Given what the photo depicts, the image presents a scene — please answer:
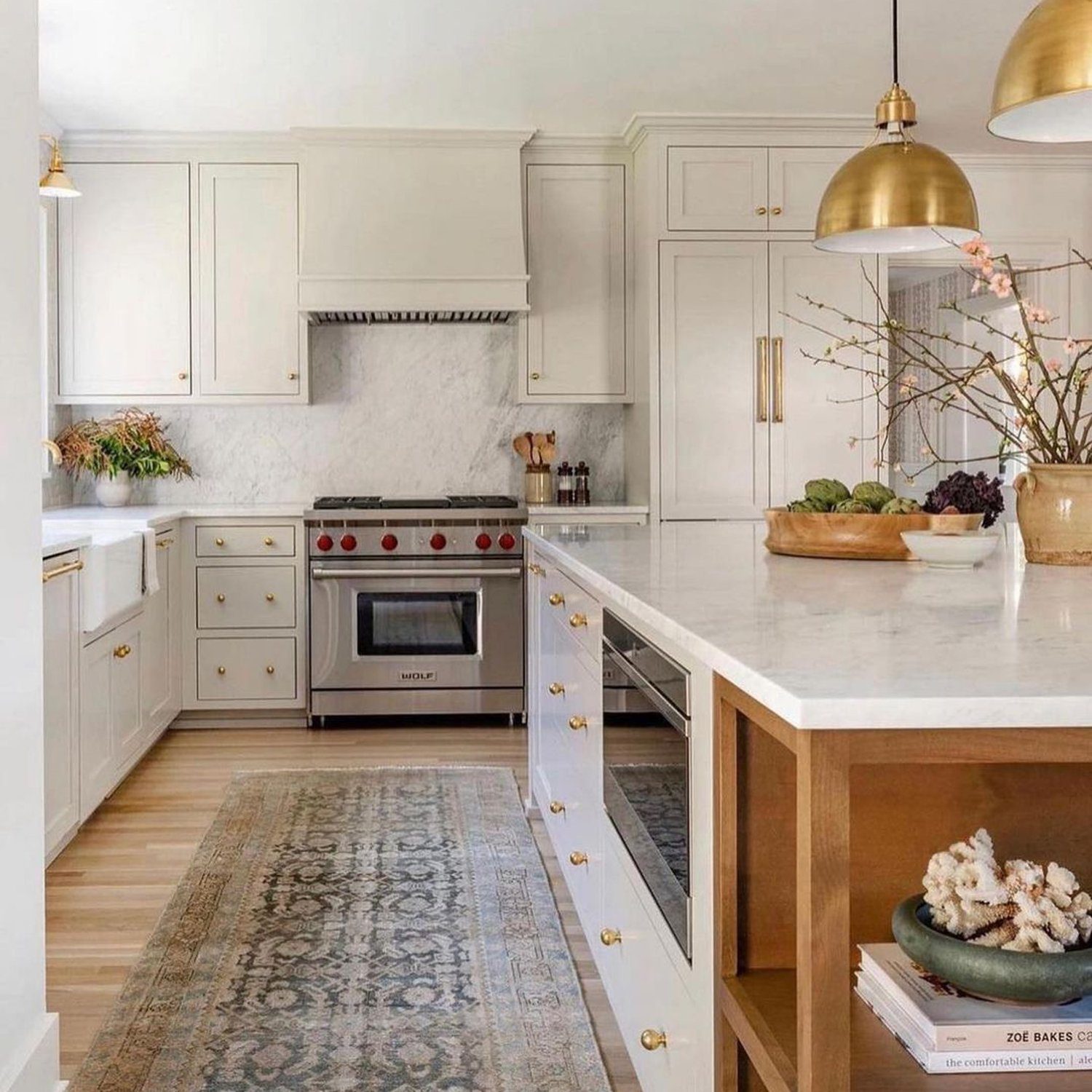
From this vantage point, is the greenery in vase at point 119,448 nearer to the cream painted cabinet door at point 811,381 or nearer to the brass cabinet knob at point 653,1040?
the cream painted cabinet door at point 811,381

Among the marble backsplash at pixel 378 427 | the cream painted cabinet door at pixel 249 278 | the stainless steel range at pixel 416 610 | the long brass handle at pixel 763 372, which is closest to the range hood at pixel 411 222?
the cream painted cabinet door at pixel 249 278

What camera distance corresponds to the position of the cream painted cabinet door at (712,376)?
502 centimetres

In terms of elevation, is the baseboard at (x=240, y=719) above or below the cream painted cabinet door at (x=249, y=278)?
below

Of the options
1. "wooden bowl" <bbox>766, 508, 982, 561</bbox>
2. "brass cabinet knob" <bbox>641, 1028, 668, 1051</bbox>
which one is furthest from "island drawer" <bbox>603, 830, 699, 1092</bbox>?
"wooden bowl" <bbox>766, 508, 982, 561</bbox>

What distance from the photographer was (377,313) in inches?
204

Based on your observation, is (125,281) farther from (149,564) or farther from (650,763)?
(650,763)

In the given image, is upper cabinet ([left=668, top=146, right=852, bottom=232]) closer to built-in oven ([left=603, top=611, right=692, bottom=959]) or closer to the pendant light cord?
the pendant light cord

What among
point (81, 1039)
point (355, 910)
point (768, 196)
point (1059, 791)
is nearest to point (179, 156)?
point (768, 196)

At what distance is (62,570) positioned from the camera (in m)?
3.20

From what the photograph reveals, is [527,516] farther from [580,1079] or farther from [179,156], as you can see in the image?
[580,1079]

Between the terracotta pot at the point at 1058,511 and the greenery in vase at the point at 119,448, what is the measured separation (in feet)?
12.9

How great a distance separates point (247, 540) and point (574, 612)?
107 inches

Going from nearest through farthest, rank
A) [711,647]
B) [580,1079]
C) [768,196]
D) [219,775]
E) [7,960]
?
[711,647] → [7,960] → [580,1079] → [219,775] → [768,196]

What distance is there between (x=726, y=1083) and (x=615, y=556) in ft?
4.05
